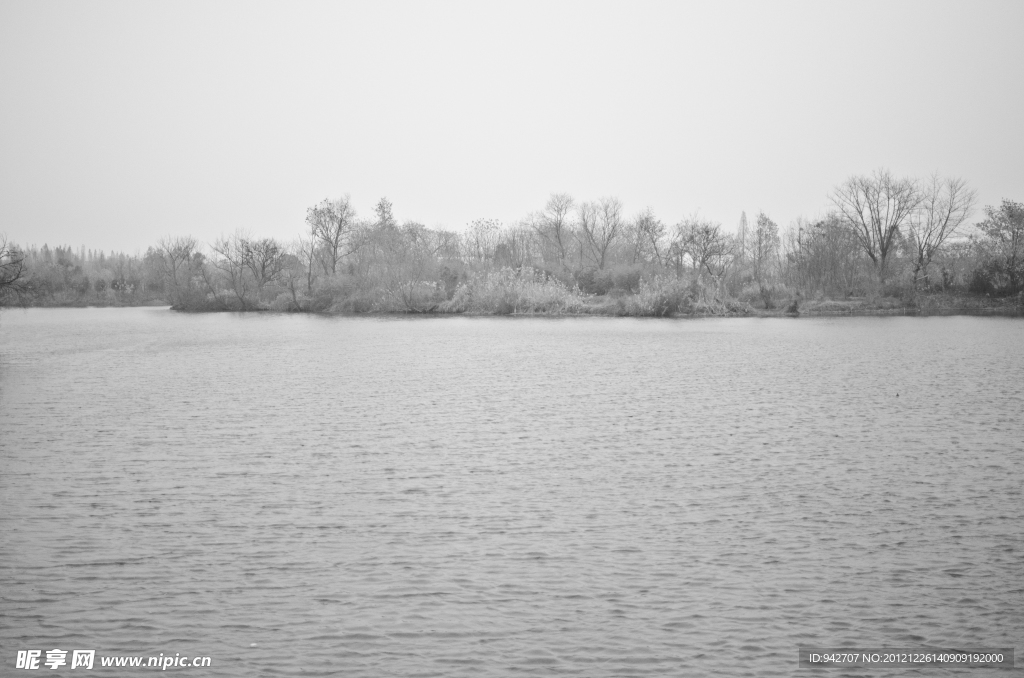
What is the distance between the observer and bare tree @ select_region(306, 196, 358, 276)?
8281 cm

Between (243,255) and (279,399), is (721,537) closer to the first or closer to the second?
(279,399)

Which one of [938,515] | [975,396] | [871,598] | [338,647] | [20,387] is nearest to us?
[338,647]

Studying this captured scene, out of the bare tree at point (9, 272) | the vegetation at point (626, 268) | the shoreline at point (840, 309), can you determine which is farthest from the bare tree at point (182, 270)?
the bare tree at point (9, 272)

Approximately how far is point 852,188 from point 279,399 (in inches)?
2431

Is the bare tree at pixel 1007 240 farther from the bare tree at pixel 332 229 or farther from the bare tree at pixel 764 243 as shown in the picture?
the bare tree at pixel 332 229

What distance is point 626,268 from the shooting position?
69.5 m

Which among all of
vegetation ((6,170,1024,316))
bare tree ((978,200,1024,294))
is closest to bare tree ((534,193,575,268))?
vegetation ((6,170,1024,316))

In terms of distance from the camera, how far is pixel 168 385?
22.0 meters

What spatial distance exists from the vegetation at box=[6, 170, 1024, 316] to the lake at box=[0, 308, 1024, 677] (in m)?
38.3

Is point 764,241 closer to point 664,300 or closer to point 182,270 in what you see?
point 664,300

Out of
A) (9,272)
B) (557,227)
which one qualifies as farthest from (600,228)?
(9,272)

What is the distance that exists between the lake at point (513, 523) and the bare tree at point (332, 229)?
6248 centimetres

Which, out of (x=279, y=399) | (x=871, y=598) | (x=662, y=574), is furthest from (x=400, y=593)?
(x=279, y=399)

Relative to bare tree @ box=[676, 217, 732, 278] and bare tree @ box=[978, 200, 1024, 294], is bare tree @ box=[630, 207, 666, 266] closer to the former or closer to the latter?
bare tree @ box=[676, 217, 732, 278]
